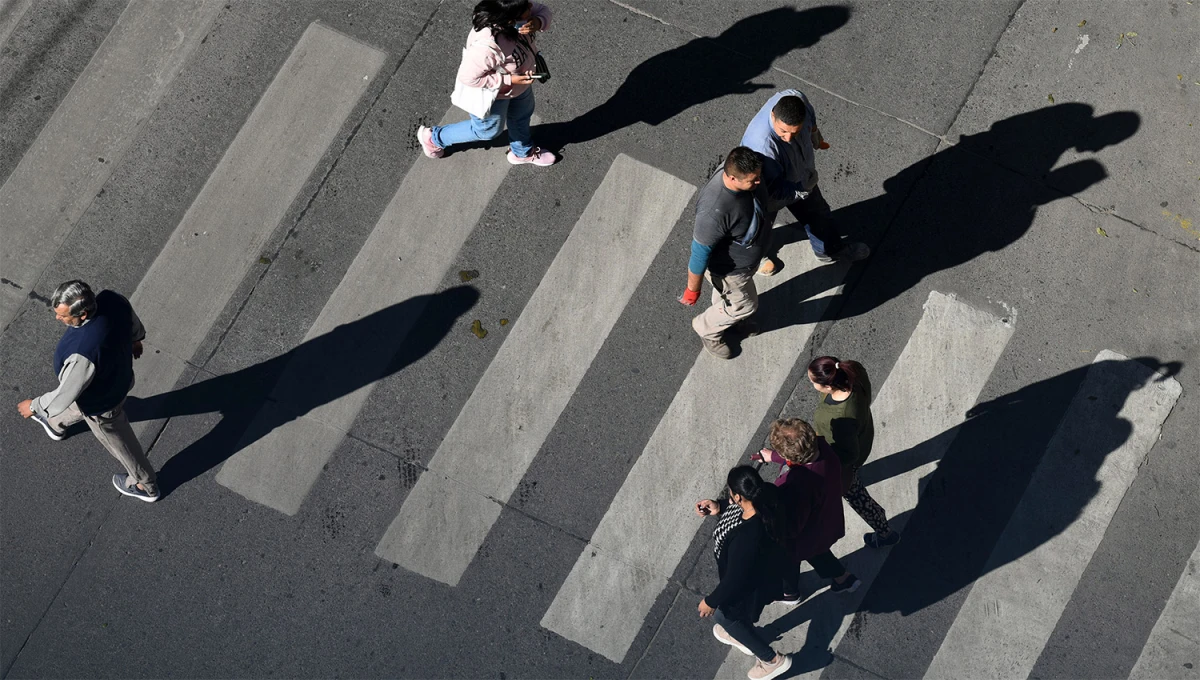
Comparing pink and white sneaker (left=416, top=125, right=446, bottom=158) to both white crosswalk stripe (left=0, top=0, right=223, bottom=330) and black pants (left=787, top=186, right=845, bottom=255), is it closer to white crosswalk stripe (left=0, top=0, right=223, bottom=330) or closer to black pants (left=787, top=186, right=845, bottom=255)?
white crosswalk stripe (left=0, top=0, right=223, bottom=330)

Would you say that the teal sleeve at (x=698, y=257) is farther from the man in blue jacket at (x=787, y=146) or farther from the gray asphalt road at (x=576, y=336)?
the gray asphalt road at (x=576, y=336)

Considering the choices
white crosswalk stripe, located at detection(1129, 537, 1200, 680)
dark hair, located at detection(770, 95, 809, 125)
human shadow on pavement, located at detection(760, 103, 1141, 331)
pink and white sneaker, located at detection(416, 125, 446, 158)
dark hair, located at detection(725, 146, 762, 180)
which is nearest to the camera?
dark hair, located at detection(725, 146, 762, 180)

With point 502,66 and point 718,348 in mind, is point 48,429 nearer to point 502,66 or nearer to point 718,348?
point 502,66

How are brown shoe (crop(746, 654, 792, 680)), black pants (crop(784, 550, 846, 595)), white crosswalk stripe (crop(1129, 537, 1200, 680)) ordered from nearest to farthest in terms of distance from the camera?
black pants (crop(784, 550, 846, 595)), brown shoe (crop(746, 654, 792, 680)), white crosswalk stripe (crop(1129, 537, 1200, 680))

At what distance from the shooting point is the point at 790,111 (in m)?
5.66

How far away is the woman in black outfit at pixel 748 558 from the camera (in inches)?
219

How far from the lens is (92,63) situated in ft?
25.3

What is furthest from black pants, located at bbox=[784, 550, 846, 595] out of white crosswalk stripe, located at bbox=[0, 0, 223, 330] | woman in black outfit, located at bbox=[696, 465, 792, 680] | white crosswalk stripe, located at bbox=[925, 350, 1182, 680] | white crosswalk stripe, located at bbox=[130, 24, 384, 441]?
white crosswalk stripe, located at bbox=[0, 0, 223, 330]

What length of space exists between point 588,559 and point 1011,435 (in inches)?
131

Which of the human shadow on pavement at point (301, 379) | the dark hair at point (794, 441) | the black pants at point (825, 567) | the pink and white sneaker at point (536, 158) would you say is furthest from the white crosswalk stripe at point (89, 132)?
the black pants at point (825, 567)

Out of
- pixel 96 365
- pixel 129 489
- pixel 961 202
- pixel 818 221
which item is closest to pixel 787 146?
pixel 818 221

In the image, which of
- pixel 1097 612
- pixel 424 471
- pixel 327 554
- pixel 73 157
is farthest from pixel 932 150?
pixel 73 157

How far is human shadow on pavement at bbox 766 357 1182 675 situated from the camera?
21.9 ft

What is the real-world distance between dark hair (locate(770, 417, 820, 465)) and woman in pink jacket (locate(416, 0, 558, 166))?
3.01m
